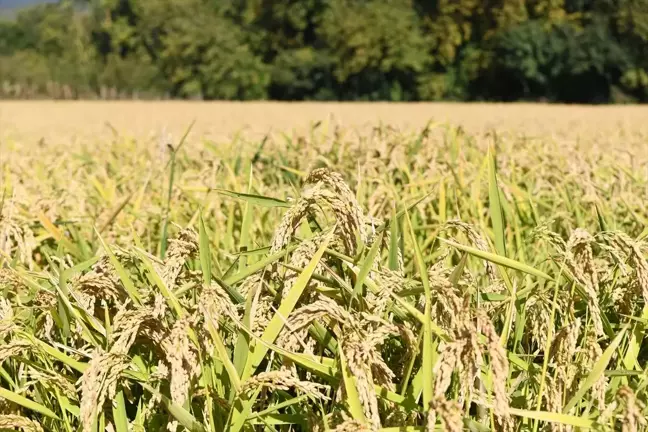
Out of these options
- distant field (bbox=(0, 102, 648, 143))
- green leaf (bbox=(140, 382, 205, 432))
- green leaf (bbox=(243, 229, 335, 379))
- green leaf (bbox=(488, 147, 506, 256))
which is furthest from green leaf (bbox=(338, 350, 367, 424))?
distant field (bbox=(0, 102, 648, 143))

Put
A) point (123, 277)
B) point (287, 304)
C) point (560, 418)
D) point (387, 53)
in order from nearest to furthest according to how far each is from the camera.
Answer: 1. point (560, 418)
2. point (287, 304)
3. point (123, 277)
4. point (387, 53)

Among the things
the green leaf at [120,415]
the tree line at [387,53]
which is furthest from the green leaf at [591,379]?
the tree line at [387,53]

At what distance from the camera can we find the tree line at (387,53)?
43.2 metres

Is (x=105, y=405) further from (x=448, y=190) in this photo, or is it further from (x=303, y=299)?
(x=448, y=190)

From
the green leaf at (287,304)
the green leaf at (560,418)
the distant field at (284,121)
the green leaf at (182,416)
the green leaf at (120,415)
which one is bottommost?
the distant field at (284,121)

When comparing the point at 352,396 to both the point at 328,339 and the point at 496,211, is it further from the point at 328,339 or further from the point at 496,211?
the point at 496,211

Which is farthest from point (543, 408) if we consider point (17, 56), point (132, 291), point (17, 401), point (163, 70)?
point (17, 56)

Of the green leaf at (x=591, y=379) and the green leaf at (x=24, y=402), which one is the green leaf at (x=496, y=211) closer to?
the green leaf at (x=591, y=379)

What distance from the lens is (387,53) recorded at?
46875mm

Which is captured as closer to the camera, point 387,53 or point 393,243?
point 393,243

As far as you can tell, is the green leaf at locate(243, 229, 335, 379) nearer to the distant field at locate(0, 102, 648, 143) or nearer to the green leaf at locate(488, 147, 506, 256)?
the green leaf at locate(488, 147, 506, 256)

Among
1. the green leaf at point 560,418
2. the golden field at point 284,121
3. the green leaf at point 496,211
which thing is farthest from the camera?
the golden field at point 284,121

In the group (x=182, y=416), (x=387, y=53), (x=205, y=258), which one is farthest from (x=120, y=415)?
(x=387, y=53)

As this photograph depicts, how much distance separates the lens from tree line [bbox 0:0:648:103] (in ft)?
142
